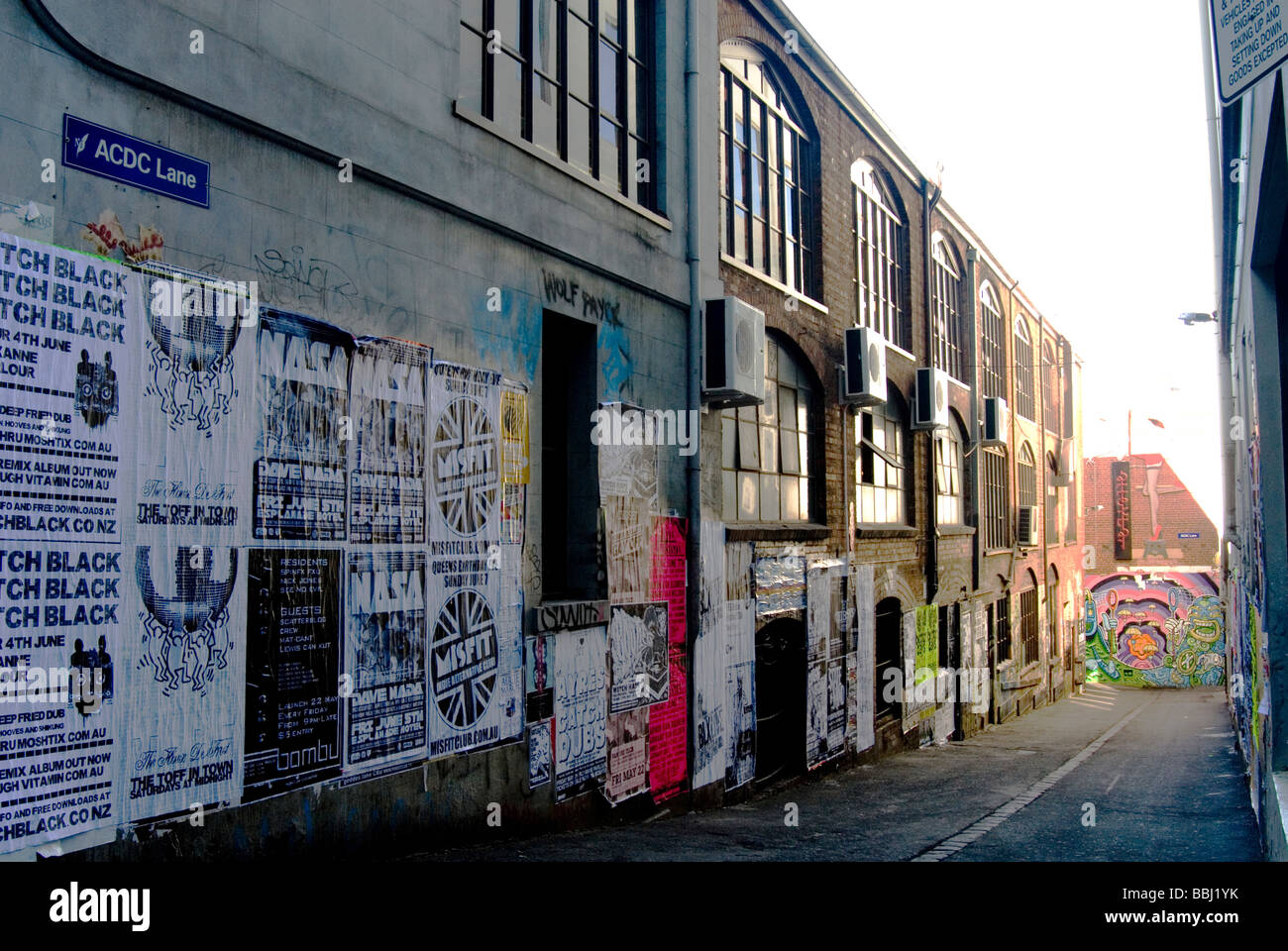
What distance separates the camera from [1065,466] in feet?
102

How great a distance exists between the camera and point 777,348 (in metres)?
12.5

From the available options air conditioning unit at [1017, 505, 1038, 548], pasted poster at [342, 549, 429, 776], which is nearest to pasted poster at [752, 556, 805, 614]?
pasted poster at [342, 549, 429, 776]

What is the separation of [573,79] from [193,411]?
491 centimetres

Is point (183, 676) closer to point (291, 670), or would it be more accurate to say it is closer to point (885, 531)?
point (291, 670)

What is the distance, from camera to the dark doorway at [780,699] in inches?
454

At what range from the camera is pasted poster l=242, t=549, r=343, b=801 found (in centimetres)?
531

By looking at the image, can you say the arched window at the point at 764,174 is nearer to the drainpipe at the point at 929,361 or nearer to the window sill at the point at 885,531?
the window sill at the point at 885,531

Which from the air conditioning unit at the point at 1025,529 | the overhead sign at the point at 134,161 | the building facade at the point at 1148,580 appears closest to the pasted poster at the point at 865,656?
the overhead sign at the point at 134,161

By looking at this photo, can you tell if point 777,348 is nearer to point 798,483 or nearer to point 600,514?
point 798,483

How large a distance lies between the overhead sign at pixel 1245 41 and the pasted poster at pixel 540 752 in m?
5.67

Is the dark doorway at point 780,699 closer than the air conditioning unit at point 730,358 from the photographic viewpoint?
No

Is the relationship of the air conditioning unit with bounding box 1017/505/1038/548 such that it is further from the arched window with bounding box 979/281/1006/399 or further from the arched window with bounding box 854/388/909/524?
the arched window with bounding box 854/388/909/524

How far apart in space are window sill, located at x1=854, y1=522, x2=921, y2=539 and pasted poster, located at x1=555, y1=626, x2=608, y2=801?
21.4ft
